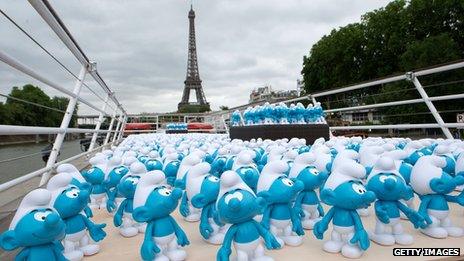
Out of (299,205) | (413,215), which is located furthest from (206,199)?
(413,215)

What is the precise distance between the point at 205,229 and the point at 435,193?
140cm

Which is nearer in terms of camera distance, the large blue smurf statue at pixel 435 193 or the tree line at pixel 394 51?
the large blue smurf statue at pixel 435 193

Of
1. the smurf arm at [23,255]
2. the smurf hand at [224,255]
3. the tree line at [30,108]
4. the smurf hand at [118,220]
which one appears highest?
the tree line at [30,108]

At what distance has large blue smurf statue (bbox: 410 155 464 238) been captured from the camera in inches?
82.3

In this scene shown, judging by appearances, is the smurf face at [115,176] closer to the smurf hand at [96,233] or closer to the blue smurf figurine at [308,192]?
the smurf hand at [96,233]

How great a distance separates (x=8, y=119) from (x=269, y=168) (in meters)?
1.66

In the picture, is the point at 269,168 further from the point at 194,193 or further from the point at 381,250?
the point at 381,250

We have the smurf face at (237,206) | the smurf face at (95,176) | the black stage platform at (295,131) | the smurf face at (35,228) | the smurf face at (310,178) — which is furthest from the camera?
the black stage platform at (295,131)

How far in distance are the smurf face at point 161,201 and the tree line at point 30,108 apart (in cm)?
96

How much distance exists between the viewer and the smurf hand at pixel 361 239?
6.03 ft

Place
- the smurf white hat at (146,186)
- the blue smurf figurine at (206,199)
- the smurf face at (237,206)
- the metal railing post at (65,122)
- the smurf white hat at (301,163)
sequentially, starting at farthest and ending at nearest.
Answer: the metal railing post at (65,122), the smurf white hat at (301,163), the blue smurf figurine at (206,199), the smurf white hat at (146,186), the smurf face at (237,206)

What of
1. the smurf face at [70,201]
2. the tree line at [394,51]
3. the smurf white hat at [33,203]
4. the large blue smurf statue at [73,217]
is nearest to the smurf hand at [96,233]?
the large blue smurf statue at [73,217]

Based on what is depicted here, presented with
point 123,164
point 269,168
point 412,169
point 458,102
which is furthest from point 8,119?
point 458,102

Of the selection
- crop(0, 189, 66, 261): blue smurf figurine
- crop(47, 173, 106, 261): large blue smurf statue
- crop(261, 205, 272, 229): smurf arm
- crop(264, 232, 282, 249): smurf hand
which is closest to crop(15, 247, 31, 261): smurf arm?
crop(0, 189, 66, 261): blue smurf figurine
